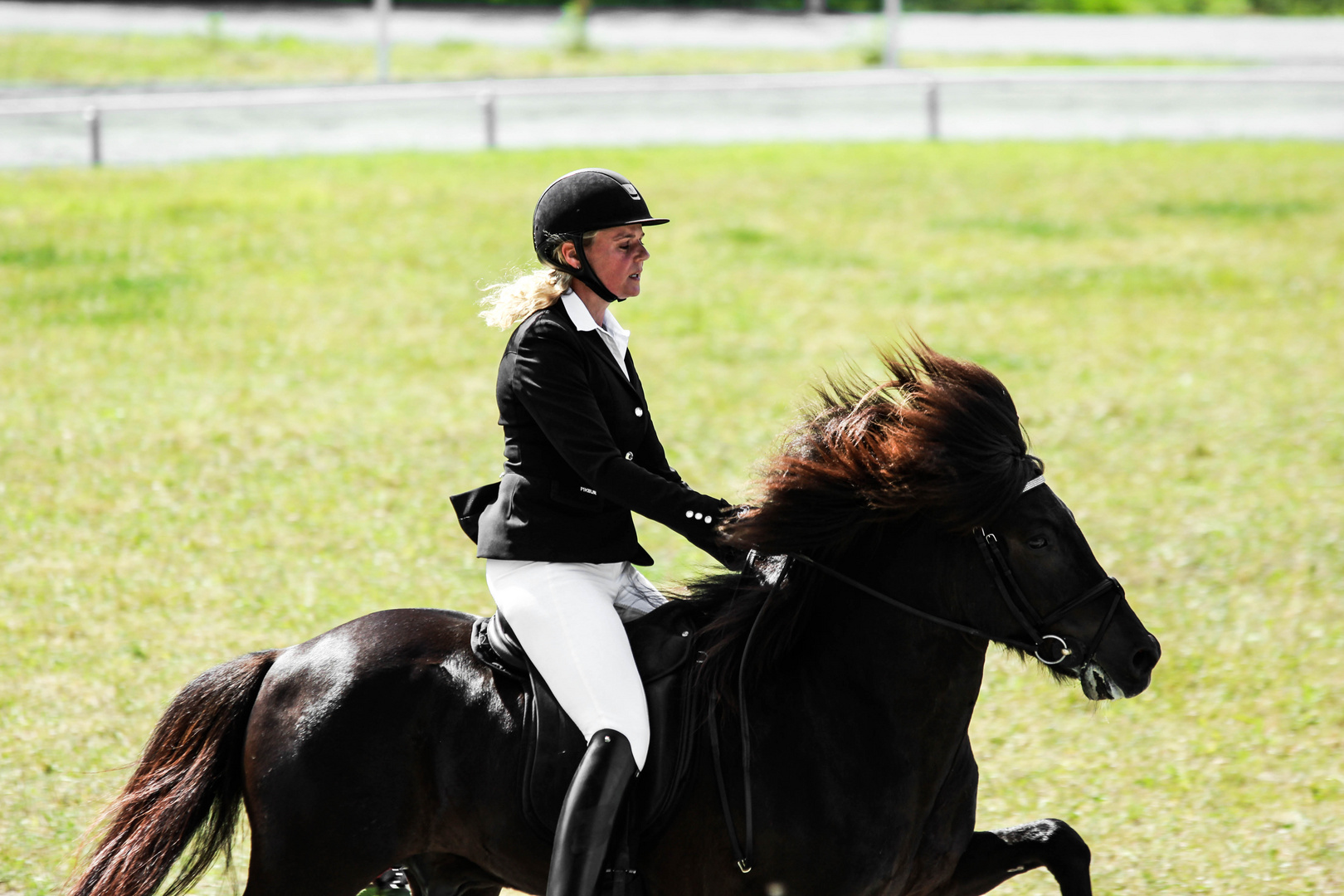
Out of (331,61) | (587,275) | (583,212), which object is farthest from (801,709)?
(331,61)

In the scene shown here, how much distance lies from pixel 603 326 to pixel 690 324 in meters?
12.2

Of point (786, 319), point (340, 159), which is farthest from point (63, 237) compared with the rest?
point (786, 319)

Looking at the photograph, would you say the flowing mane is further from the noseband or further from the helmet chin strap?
the helmet chin strap

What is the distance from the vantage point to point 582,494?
14.0 ft

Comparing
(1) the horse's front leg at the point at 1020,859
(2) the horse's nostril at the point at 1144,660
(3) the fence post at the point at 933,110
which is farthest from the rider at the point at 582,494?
(3) the fence post at the point at 933,110

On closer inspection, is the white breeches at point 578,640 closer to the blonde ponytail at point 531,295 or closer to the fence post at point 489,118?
the blonde ponytail at point 531,295

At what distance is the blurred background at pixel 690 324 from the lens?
7.59 meters

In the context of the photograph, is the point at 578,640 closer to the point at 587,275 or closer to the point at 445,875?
the point at 445,875

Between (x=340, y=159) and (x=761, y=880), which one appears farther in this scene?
(x=340, y=159)

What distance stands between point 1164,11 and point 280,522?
37.5 m

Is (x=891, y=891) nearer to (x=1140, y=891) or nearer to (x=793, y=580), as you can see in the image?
(x=793, y=580)

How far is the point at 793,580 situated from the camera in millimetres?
4215

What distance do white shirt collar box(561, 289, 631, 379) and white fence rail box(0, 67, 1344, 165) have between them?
21112mm

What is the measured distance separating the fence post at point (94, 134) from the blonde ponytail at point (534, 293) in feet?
67.3
